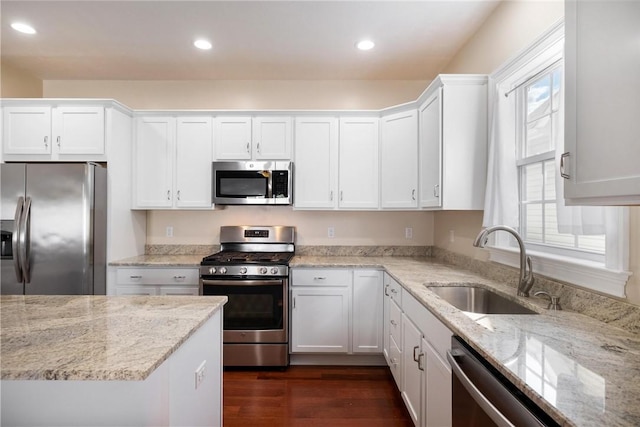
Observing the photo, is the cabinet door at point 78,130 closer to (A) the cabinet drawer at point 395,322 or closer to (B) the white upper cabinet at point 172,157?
(B) the white upper cabinet at point 172,157

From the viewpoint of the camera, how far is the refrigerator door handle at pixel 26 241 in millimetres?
2467

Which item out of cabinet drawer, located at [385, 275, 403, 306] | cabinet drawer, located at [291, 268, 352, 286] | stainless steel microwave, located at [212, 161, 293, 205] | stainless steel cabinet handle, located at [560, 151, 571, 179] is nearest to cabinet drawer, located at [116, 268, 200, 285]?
stainless steel microwave, located at [212, 161, 293, 205]

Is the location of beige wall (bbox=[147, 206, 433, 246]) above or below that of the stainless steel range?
above

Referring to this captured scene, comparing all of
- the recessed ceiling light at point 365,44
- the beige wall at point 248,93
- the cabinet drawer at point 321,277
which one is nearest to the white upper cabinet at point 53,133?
the beige wall at point 248,93

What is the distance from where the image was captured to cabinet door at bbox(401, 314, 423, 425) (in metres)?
1.80

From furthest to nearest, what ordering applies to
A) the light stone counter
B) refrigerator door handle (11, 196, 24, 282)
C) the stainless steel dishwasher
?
1. refrigerator door handle (11, 196, 24, 282)
2. the stainless steel dishwasher
3. the light stone counter

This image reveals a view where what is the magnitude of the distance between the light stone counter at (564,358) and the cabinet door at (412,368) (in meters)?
0.37

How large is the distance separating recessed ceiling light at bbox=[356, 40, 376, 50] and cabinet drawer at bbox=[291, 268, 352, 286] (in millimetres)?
1932

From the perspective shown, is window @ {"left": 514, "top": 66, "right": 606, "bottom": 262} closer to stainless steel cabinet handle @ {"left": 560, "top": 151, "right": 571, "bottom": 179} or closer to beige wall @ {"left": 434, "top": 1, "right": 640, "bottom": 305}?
beige wall @ {"left": 434, "top": 1, "right": 640, "bottom": 305}

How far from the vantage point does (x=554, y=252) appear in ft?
5.68

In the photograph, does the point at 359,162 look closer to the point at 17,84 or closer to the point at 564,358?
the point at 564,358

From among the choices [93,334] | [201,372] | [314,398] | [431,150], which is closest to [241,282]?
[314,398]

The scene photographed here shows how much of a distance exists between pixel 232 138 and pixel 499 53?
7.56 ft

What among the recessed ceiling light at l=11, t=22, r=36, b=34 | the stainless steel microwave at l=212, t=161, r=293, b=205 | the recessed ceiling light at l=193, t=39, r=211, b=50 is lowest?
the stainless steel microwave at l=212, t=161, r=293, b=205
